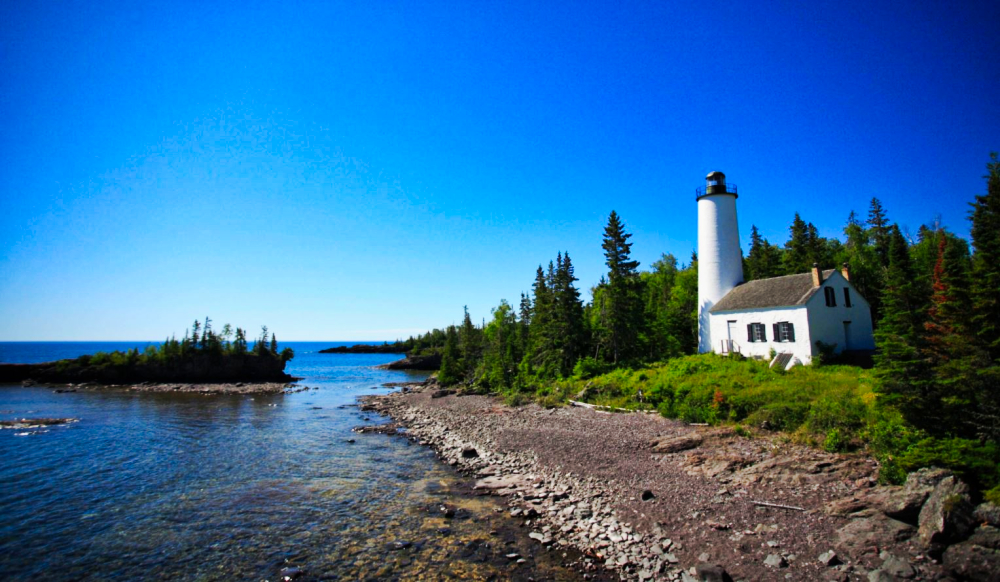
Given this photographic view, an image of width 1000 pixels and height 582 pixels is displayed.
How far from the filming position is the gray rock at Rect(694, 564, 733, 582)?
8.30 m

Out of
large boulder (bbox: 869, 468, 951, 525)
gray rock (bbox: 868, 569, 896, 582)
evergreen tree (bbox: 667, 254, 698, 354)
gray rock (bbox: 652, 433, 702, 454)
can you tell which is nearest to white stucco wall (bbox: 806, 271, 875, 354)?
evergreen tree (bbox: 667, 254, 698, 354)

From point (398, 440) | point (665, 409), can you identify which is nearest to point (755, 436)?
point (665, 409)

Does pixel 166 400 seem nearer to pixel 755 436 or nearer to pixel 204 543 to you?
pixel 204 543

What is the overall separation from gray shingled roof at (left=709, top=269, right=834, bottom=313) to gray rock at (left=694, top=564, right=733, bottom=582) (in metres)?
22.4

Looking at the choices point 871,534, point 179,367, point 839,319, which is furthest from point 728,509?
point 179,367

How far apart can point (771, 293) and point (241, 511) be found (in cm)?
3159

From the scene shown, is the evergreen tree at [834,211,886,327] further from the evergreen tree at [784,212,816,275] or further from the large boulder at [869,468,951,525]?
the large boulder at [869,468,951,525]

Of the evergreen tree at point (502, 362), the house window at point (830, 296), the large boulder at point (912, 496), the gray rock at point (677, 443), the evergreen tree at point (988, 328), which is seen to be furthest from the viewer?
the evergreen tree at point (502, 362)

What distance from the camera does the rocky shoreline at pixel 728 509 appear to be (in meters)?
8.06

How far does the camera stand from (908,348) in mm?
12359

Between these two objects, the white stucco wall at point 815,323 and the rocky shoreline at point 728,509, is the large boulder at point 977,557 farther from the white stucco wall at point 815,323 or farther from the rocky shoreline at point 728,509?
the white stucco wall at point 815,323

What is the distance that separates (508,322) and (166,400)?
4016cm

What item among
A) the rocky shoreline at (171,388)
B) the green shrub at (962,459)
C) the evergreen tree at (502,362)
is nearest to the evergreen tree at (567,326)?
the evergreen tree at (502,362)

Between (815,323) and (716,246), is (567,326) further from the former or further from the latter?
(815,323)
